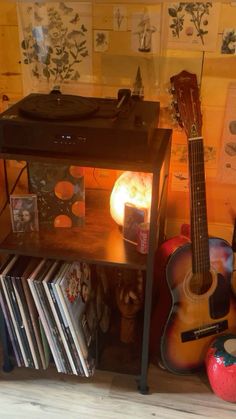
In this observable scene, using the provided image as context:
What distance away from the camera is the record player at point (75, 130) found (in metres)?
1.15

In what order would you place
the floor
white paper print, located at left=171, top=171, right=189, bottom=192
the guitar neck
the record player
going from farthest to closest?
white paper print, located at left=171, top=171, right=189, bottom=192 < the floor < the guitar neck < the record player

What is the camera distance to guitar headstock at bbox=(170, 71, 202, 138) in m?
1.29

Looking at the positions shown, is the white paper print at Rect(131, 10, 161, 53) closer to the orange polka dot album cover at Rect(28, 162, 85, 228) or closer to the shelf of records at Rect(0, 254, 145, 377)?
the orange polka dot album cover at Rect(28, 162, 85, 228)

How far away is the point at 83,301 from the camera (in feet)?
4.83

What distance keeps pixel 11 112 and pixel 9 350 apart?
31.1 inches

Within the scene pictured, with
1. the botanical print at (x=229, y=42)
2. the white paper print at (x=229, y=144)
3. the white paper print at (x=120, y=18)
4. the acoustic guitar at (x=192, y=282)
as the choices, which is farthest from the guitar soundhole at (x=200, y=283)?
the white paper print at (x=120, y=18)

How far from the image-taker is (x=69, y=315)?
1.36 metres

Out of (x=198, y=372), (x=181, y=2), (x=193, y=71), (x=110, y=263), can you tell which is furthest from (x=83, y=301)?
(x=181, y=2)

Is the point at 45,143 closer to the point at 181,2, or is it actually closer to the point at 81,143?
the point at 81,143

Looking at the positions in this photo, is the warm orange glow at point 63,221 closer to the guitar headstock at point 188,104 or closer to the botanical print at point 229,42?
the guitar headstock at point 188,104

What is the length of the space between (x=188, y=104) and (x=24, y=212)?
0.59 metres

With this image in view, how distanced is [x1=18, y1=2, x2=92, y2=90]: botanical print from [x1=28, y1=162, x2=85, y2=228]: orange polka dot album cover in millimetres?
312

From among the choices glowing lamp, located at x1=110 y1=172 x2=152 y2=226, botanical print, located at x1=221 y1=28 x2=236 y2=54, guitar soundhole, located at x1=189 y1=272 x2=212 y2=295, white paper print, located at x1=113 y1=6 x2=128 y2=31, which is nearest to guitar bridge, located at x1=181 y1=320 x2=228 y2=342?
guitar soundhole, located at x1=189 y1=272 x2=212 y2=295

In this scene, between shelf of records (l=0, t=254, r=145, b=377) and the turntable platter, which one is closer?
the turntable platter
